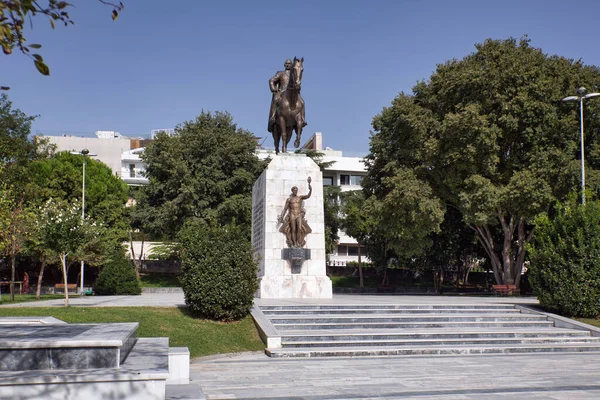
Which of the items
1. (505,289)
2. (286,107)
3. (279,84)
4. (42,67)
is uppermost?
(279,84)

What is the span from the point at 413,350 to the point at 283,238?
8014 mm

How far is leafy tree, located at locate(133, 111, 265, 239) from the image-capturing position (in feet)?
147

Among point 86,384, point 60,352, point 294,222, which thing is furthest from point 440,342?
point 86,384

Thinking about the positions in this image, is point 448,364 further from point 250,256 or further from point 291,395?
point 250,256

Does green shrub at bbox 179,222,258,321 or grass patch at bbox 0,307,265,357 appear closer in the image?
grass patch at bbox 0,307,265,357

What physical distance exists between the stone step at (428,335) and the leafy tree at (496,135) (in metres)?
13.7

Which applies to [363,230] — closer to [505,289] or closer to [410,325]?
[505,289]

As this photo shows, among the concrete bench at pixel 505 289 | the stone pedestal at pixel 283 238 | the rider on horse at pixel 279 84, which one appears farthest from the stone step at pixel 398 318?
the concrete bench at pixel 505 289

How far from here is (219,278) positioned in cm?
1603

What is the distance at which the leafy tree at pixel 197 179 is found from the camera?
44781mm

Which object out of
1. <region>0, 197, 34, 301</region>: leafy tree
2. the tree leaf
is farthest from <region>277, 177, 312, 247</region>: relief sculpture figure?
<region>0, 197, 34, 301</region>: leafy tree

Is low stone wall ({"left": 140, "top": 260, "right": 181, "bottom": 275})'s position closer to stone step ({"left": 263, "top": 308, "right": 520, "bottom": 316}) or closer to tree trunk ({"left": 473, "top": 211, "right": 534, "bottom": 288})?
tree trunk ({"left": 473, "top": 211, "right": 534, "bottom": 288})

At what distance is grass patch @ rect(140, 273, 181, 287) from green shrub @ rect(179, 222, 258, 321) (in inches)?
1165

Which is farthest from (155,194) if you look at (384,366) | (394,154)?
(384,366)
